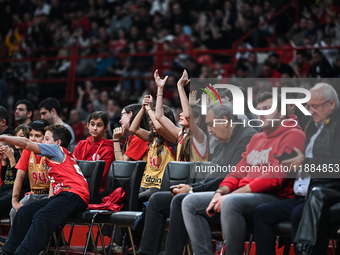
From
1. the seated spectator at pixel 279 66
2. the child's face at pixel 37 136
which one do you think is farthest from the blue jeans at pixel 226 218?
the seated spectator at pixel 279 66

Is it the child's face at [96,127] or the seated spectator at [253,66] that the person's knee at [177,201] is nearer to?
the child's face at [96,127]

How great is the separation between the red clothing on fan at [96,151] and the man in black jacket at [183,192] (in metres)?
1.60

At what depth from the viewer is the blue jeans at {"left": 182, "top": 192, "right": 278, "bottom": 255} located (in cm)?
439

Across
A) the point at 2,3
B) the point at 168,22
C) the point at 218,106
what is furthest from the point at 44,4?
the point at 218,106

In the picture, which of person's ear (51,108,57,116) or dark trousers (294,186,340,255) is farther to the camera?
person's ear (51,108,57,116)

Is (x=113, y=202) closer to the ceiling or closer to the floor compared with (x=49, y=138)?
closer to the floor

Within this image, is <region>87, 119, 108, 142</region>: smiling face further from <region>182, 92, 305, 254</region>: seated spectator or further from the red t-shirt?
<region>182, 92, 305, 254</region>: seated spectator

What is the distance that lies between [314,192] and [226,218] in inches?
26.7

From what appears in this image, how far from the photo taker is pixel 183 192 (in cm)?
510

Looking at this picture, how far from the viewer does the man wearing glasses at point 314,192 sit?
4.03m

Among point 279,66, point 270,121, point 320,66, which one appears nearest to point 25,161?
point 270,121

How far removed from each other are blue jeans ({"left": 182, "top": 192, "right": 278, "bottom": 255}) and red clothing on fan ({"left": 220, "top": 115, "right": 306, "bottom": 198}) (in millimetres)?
94

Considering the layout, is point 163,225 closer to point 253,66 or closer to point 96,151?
point 96,151

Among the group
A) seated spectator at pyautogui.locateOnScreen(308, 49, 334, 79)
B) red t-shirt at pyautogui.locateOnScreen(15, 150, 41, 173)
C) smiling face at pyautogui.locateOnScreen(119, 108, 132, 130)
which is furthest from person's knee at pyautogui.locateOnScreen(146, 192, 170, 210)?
seated spectator at pyautogui.locateOnScreen(308, 49, 334, 79)
